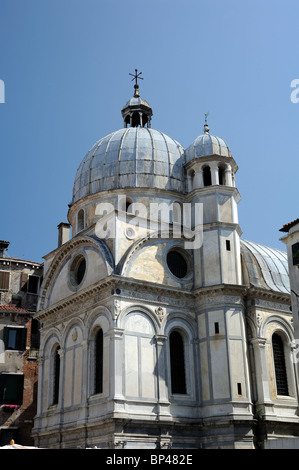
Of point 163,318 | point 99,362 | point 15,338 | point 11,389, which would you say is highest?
point 15,338

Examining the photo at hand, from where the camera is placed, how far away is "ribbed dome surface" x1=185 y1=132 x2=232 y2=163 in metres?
34.9

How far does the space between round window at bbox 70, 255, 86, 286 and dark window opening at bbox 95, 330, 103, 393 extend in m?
4.10

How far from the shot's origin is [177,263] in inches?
1282

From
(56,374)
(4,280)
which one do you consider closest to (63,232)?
(4,280)

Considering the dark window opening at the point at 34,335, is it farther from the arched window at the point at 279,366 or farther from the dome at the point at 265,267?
the arched window at the point at 279,366

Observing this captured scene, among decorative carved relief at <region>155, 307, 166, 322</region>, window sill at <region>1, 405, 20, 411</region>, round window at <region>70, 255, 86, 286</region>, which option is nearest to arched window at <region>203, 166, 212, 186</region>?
round window at <region>70, 255, 86, 286</region>

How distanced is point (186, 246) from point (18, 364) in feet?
43.5

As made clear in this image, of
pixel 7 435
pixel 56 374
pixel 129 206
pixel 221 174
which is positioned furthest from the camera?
pixel 221 174

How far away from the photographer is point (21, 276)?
39625 millimetres

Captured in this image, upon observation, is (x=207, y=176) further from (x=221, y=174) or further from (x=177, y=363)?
(x=177, y=363)

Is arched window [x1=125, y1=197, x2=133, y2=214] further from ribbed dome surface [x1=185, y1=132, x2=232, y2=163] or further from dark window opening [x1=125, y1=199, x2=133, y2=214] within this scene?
ribbed dome surface [x1=185, y1=132, x2=232, y2=163]

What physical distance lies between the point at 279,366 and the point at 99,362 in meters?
10.1
